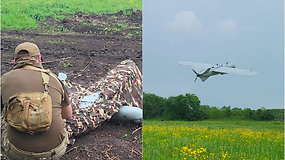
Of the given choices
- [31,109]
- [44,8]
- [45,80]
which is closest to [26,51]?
[45,80]

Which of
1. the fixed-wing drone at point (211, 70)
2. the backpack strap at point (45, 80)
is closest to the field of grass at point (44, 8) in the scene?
the fixed-wing drone at point (211, 70)

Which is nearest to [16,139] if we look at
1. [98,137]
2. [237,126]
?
[98,137]

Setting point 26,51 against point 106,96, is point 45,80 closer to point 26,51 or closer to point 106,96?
point 26,51

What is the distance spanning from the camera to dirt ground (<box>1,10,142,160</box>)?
3086mm

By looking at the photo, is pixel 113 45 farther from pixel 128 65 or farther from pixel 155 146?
pixel 155 146

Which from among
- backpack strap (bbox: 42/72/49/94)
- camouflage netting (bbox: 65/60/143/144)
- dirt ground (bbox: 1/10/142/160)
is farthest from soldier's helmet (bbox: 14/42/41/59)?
dirt ground (bbox: 1/10/142/160)

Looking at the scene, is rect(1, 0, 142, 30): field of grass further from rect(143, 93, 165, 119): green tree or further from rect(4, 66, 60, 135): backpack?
rect(4, 66, 60, 135): backpack

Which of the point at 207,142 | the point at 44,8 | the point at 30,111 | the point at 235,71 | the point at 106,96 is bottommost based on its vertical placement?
the point at 207,142

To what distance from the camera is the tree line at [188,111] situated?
3749 mm

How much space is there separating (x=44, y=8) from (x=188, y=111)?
1803mm

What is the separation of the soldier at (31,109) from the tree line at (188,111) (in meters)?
1.63

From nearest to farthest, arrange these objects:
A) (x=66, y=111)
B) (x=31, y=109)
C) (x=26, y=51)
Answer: (x=31, y=109) → (x=26, y=51) → (x=66, y=111)

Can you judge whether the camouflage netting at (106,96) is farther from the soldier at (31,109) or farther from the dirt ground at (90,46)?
the soldier at (31,109)

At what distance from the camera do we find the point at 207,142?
10.2 ft
